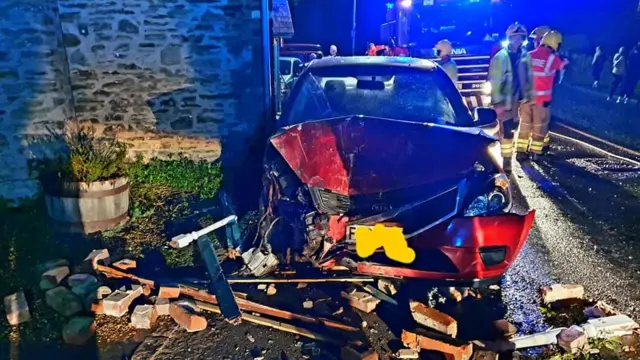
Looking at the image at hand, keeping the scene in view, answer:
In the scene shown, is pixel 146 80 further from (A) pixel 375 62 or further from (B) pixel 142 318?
(B) pixel 142 318

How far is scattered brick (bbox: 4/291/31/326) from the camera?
3.53m

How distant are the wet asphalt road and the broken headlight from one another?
865 millimetres

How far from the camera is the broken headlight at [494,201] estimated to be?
3.46 metres

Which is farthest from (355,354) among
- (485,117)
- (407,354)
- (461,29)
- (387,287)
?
(461,29)

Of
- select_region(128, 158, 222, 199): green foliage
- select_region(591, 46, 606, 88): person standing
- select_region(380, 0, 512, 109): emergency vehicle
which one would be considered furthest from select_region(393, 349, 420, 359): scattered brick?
select_region(591, 46, 606, 88): person standing

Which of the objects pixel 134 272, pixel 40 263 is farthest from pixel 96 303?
pixel 40 263

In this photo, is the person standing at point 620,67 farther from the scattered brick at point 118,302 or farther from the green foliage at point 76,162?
the scattered brick at point 118,302

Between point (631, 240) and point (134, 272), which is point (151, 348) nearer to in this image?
point (134, 272)

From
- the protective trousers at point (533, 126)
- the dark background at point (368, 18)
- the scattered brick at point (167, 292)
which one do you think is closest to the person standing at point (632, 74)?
the dark background at point (368, 18)

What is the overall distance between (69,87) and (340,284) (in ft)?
15.3

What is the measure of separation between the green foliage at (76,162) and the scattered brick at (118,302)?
5.87ft

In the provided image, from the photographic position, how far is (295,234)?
384 centimetres

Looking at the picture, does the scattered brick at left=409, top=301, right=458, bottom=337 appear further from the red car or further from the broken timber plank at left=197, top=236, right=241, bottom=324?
the broken timber plank at left=197, top=236, right=241, bottom=324

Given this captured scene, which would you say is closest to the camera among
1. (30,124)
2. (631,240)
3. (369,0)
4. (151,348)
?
(151,348)
